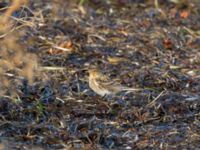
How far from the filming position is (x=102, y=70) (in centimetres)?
739

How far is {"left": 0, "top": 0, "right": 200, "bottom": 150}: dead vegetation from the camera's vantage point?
20.3 ft

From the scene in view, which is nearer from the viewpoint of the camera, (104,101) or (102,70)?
(104,101)

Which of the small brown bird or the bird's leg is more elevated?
the small brown bird

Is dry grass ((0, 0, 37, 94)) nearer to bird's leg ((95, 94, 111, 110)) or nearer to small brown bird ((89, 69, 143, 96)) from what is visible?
small brown bird ((89, 69, 143, 96))

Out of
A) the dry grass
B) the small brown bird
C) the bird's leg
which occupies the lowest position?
the bird's leg

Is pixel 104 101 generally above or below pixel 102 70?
below

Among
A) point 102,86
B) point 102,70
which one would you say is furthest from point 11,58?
point 102,70

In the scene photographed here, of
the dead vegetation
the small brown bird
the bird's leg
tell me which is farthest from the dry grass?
the bird's leg

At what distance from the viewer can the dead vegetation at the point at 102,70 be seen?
618 cm

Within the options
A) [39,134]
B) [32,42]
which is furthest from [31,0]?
[39,134]

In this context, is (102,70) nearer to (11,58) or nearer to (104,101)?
(104,101)

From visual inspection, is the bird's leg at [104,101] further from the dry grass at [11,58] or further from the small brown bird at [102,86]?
the dry grass at [11,58]

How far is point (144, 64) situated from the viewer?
7.55m

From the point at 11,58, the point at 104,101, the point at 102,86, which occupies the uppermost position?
the point at 11,58
